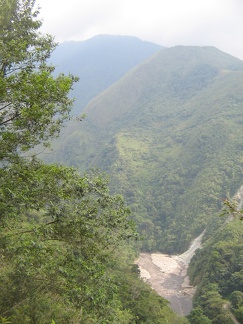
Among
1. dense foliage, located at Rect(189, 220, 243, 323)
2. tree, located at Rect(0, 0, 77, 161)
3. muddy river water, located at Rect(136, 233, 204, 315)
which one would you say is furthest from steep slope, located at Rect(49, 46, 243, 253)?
tree, located at Rect(0, 0, 77, 161)

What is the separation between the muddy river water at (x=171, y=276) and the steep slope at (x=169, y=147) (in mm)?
4615

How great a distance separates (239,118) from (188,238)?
56.6 meters

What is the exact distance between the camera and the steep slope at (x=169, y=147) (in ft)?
286

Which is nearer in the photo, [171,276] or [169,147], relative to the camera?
[171,276]

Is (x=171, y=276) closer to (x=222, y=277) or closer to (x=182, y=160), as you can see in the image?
(x=222, y=277)

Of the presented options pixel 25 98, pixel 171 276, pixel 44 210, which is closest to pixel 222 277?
pixel 171 276

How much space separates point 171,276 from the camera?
6384cm

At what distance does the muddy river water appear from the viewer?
2074 inches

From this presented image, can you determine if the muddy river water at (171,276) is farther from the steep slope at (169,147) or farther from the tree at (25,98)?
the tree at (25,98)

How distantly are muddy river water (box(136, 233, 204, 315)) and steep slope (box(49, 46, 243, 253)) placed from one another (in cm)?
461

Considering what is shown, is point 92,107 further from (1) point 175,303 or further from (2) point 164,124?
(1) point 175,303

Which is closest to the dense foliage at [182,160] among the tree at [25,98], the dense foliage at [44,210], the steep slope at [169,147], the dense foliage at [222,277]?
the dense foliage at [222,277]

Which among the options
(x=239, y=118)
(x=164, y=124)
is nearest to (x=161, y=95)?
(x=164, y=124)

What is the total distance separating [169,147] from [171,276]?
224ft
